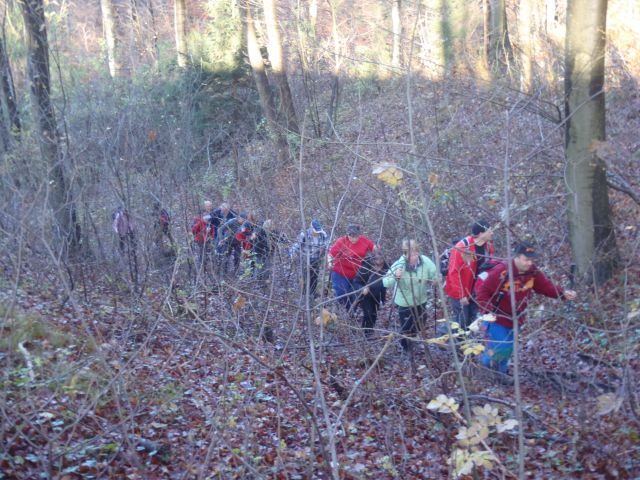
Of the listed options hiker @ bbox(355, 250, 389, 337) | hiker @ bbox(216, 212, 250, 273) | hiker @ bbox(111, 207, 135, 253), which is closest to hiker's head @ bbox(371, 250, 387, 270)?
hiker @ bbox(355, 250, 389, 337)

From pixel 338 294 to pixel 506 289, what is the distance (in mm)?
2997

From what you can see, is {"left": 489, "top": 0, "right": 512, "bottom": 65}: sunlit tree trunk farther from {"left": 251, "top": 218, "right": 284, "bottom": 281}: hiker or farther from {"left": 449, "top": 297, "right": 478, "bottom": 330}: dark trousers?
{"left": 449, "top": 297, "right": 478, "bottom": 330}: dark trousers

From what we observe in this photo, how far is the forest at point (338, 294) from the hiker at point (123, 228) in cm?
4

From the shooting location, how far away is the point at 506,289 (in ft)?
21.6

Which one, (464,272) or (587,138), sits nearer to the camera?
(464,272)

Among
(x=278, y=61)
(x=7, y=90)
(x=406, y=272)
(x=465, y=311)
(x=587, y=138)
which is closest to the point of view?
(x=406, y=272)

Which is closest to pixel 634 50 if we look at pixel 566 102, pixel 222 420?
pixel 566 102

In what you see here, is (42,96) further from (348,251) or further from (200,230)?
(348,251)

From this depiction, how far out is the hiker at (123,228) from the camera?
9725 millimetres

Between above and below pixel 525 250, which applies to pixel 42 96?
above

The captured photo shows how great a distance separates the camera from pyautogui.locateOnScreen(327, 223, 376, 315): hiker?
8.88 metres

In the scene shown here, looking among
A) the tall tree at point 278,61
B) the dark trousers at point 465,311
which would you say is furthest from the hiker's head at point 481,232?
the tall tree at point 278,61

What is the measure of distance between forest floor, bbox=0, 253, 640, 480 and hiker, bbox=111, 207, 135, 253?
171cm

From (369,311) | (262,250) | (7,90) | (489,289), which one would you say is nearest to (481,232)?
(489,289)
